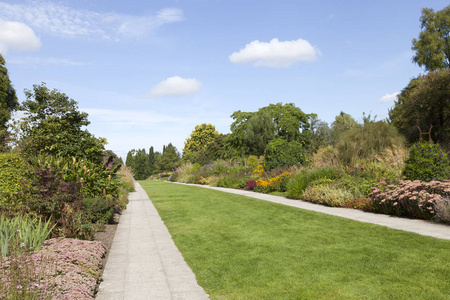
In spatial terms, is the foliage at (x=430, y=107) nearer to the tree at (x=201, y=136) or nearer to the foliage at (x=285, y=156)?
the foliage at (x=285, y=156)

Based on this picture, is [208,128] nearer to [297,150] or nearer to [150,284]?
[297,150]

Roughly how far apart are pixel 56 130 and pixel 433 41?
32267 mm

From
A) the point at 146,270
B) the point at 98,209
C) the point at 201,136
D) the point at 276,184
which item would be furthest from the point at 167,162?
the point at 146,270

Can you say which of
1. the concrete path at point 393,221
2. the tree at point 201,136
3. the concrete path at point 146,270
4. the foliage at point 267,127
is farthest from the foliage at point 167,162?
the concrete path at point 146,270

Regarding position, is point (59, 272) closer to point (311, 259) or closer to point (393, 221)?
point (311, 259)

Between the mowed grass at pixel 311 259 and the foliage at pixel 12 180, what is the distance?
3.48 meters

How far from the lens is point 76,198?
23.6ft

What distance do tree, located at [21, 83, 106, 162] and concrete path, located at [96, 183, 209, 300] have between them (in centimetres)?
362

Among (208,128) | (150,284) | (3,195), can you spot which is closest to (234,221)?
(150,284)

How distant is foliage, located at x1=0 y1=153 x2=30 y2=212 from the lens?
288 inches

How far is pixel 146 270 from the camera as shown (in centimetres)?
464

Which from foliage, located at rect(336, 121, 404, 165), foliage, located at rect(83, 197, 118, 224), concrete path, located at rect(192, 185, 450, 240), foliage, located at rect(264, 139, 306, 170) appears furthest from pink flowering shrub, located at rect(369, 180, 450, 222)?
foliage, located at rect(264, 139, 306, 170)

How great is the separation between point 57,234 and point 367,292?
5.40 metres

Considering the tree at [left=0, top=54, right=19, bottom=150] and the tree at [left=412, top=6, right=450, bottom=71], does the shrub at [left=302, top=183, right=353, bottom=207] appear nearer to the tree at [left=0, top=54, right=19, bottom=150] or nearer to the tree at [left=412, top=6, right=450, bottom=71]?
the tree at [left=0, top=54, right=19, bottom=150]
